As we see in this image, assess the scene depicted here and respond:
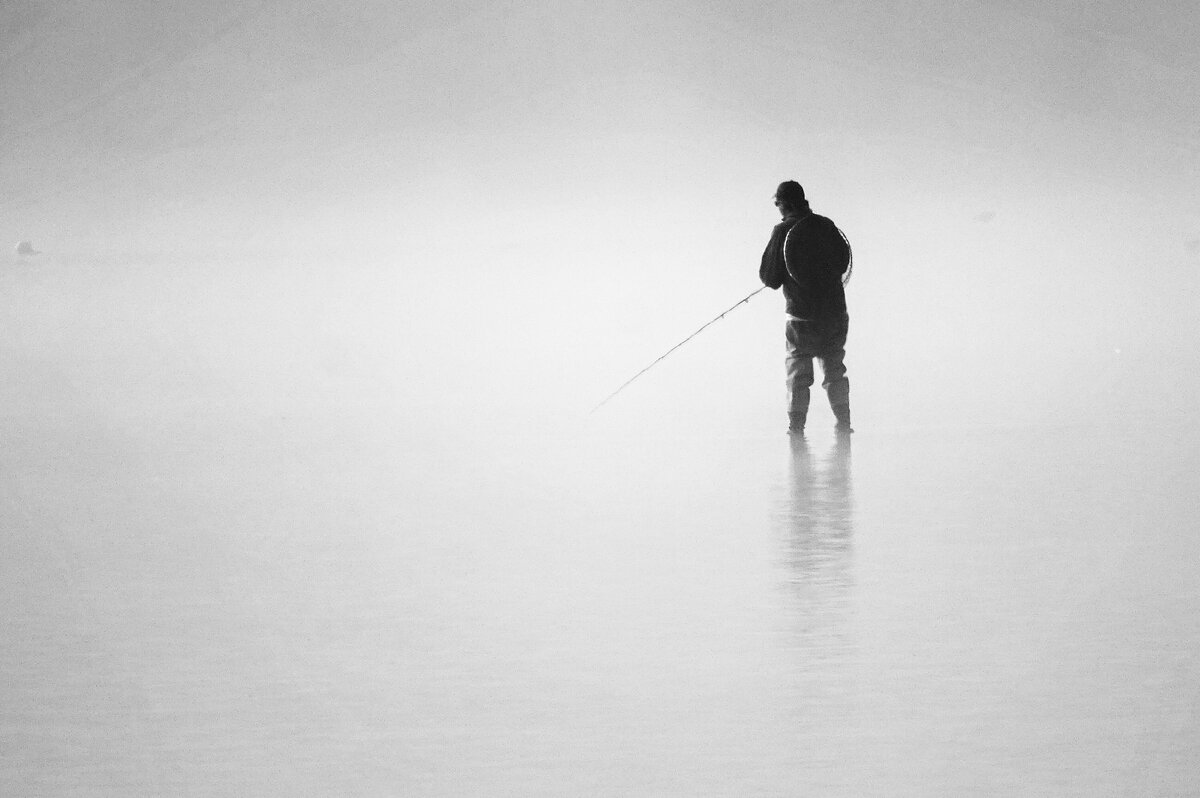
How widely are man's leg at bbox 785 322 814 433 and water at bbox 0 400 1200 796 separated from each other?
0.73m

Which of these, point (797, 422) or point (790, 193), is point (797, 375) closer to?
point (797, 422)

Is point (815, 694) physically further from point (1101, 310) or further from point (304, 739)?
→ point (1101, 310)

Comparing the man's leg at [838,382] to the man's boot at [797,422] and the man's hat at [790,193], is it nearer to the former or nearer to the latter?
the man's boot at [797,422]

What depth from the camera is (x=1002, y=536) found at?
14.3 feet

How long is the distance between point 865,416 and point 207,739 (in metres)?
5.10

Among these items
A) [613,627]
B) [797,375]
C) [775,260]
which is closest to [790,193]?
[775,260]

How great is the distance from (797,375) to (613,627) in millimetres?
3413

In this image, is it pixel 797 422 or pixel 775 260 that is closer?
pixel 775 260

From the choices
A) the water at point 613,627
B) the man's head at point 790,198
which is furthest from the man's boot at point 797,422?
the man's head at point 790,198

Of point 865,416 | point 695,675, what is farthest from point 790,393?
point 695,675

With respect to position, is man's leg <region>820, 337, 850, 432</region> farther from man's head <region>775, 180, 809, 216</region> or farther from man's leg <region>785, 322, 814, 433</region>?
man's head <region>775, 180, 809, 216</region>

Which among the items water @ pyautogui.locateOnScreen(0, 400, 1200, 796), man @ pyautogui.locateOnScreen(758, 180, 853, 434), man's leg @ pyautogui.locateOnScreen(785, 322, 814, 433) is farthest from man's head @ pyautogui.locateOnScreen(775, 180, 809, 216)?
water @ pyautogui.locateOnScreen(0, 400, 1200, 796)

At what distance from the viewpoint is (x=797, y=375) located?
6.73 metres

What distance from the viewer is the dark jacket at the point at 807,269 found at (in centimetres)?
664
